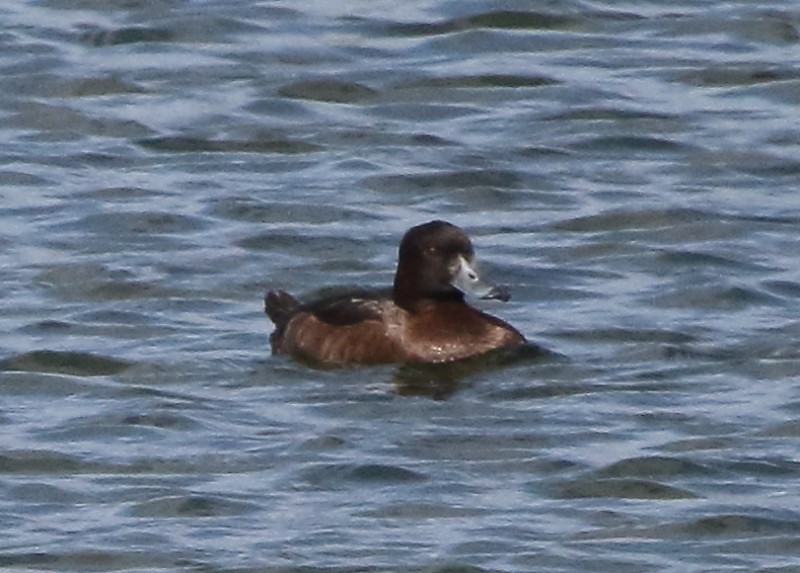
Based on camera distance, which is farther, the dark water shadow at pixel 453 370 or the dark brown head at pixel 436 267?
the dark brown head at pixel 436 267

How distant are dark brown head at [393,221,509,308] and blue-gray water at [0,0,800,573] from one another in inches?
14.4

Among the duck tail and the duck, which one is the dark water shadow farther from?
the duck tail

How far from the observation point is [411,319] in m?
13.7

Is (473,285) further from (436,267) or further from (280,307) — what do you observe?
(280,307)

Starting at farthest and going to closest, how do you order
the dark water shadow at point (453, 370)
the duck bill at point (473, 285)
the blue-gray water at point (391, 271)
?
the duck bill at point (473, 285) → the dark water shadow at point (453, 370) → the blue-gray water at point (391, 271)

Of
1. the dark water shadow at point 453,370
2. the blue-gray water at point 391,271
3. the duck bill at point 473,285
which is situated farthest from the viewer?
the duck bill at point 473,285

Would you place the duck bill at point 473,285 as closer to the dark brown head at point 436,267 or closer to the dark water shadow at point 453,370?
the dark brown head at point 436,267

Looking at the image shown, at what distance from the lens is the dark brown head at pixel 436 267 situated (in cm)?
1365

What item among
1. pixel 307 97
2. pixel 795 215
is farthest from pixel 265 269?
pixel 307 97

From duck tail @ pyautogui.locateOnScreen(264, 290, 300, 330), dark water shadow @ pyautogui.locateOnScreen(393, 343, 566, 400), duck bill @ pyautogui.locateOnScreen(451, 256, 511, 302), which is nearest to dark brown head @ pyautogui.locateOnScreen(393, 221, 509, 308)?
duck bill @ pyautogui.locateOnScreen(451, 256, 511, 302)

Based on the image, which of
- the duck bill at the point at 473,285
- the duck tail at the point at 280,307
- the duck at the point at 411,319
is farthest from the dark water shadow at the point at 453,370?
the duck tail at the point at 280,307

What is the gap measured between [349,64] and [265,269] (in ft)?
15.1

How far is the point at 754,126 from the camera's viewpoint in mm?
17844

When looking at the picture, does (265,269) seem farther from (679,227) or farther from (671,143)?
(671,143)
